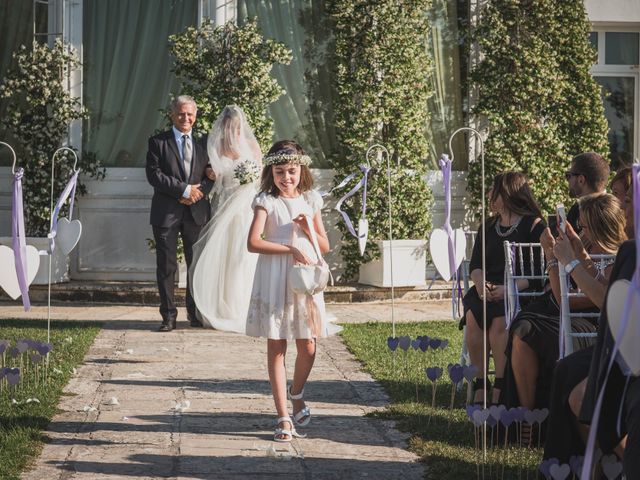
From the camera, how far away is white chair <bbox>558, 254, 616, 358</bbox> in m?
4.92

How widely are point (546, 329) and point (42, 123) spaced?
7661 millimetres

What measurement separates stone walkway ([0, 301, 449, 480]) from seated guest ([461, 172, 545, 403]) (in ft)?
2.38

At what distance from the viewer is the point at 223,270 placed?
32.2ft

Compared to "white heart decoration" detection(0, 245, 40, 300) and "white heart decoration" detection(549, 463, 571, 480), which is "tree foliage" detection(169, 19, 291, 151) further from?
"white heart decoration" detection(549, 463, 571, 480)

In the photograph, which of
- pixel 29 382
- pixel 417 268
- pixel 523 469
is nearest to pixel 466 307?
pixel 523 469

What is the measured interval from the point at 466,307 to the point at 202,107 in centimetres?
547

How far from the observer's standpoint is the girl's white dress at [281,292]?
5.77 meters

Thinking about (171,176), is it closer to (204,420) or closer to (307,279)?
(204,420)

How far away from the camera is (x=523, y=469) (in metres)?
5.05

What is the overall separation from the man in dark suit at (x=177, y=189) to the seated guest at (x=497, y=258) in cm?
389

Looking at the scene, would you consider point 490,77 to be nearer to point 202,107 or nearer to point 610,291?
point 202,107

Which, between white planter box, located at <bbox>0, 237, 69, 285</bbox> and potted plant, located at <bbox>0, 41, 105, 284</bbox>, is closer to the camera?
white planter box, located at <bbox>0, 237, 69, 285</bbox>

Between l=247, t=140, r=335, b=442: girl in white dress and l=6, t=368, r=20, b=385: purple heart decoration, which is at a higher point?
l=247, t=140, r=335, b=442: girl in white dress

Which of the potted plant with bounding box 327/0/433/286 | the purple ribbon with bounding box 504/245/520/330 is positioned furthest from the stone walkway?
the potted plant with bounding box 327/0/433/286
